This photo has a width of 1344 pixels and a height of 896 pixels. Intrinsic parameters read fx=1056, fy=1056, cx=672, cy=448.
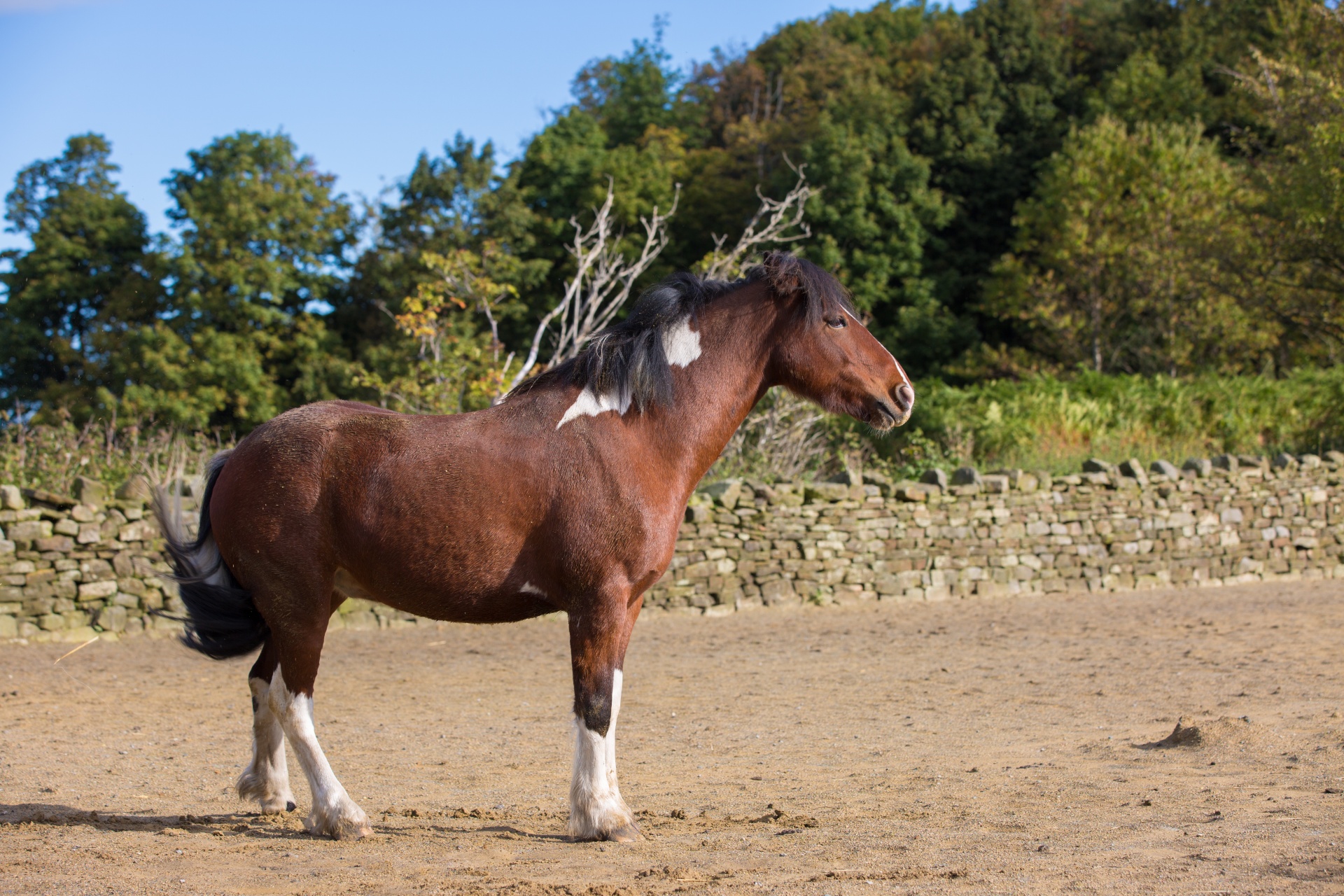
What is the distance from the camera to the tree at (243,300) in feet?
81.4

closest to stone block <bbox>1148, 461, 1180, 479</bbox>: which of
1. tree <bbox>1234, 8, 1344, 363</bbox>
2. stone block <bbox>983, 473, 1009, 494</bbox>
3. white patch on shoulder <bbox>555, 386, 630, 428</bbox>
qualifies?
stone block <bbox>983, 473, 1009, 494</bbox>

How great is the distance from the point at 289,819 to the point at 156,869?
811 mm

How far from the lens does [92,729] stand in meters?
6.76

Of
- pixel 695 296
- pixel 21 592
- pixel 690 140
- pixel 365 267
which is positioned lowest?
pixel 21 592

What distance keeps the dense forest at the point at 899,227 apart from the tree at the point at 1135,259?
0.27 feet

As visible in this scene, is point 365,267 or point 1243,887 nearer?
point 1243,887

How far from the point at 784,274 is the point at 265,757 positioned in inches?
117

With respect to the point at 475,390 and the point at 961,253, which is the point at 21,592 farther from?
the point at 961,253

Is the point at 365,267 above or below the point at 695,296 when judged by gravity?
above

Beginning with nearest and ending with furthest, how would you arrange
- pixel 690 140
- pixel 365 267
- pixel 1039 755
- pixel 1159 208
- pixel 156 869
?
pixel 156 869 → pixel 1039 755 → pixel 1159 208 → pixel 365 267 → pixel 690 140

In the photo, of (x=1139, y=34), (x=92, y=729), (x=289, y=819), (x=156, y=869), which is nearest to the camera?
(x=156, y=869)

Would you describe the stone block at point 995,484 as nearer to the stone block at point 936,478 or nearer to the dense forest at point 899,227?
the stone block at point 936,478

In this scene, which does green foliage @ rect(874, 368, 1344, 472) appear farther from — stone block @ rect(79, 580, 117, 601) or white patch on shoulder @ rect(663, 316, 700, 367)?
white patch on shoulder @ rect(663, 316, 700, 367)

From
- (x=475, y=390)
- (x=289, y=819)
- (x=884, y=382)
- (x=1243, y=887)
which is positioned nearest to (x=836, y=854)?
(x=1243, y=887)
